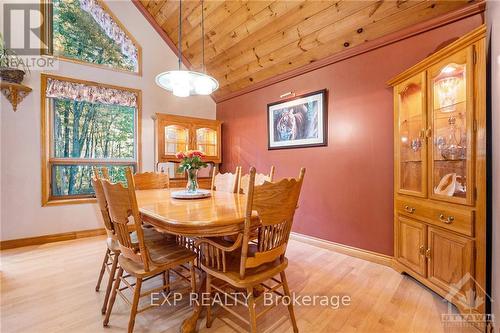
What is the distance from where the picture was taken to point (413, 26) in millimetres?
2135

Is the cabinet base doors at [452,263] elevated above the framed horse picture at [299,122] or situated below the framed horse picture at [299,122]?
below

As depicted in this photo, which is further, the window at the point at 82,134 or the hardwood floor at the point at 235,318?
the window at the point at 82,134

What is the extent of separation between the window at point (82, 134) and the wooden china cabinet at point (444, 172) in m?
3.79

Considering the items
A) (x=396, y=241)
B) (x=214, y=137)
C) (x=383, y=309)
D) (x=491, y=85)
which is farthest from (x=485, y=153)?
(x=214, y=137)

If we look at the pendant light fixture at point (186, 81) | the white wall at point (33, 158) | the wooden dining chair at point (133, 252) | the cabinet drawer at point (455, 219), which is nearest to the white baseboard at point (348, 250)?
the cabinet drawer at point (455, 219)

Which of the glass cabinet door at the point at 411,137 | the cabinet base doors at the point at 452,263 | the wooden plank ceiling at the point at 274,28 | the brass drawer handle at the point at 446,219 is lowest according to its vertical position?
the cabinet base doors at the point at 452,263

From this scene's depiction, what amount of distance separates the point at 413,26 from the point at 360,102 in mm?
800

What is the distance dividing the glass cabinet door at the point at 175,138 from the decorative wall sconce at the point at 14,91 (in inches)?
68.8

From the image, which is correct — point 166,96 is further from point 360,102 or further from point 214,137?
point 360,102

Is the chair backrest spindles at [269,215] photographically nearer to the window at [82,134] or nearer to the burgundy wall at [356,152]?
the burgundy wall at [356,152]

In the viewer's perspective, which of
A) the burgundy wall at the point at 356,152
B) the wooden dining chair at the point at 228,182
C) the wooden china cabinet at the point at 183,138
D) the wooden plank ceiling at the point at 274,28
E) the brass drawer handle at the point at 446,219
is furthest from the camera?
the wooden china cabinet at the point at 183,138

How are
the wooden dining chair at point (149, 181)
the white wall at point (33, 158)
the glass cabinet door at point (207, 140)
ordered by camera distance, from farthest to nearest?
the glass cabinet door at point (207, 140) < the white wall at point (33, 158) < the wooden dining chair at point (149, 181)

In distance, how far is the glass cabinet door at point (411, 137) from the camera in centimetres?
191

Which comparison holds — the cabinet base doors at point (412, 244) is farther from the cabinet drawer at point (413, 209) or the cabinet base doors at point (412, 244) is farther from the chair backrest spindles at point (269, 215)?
the chair backrest spindles at point (269, 215)
